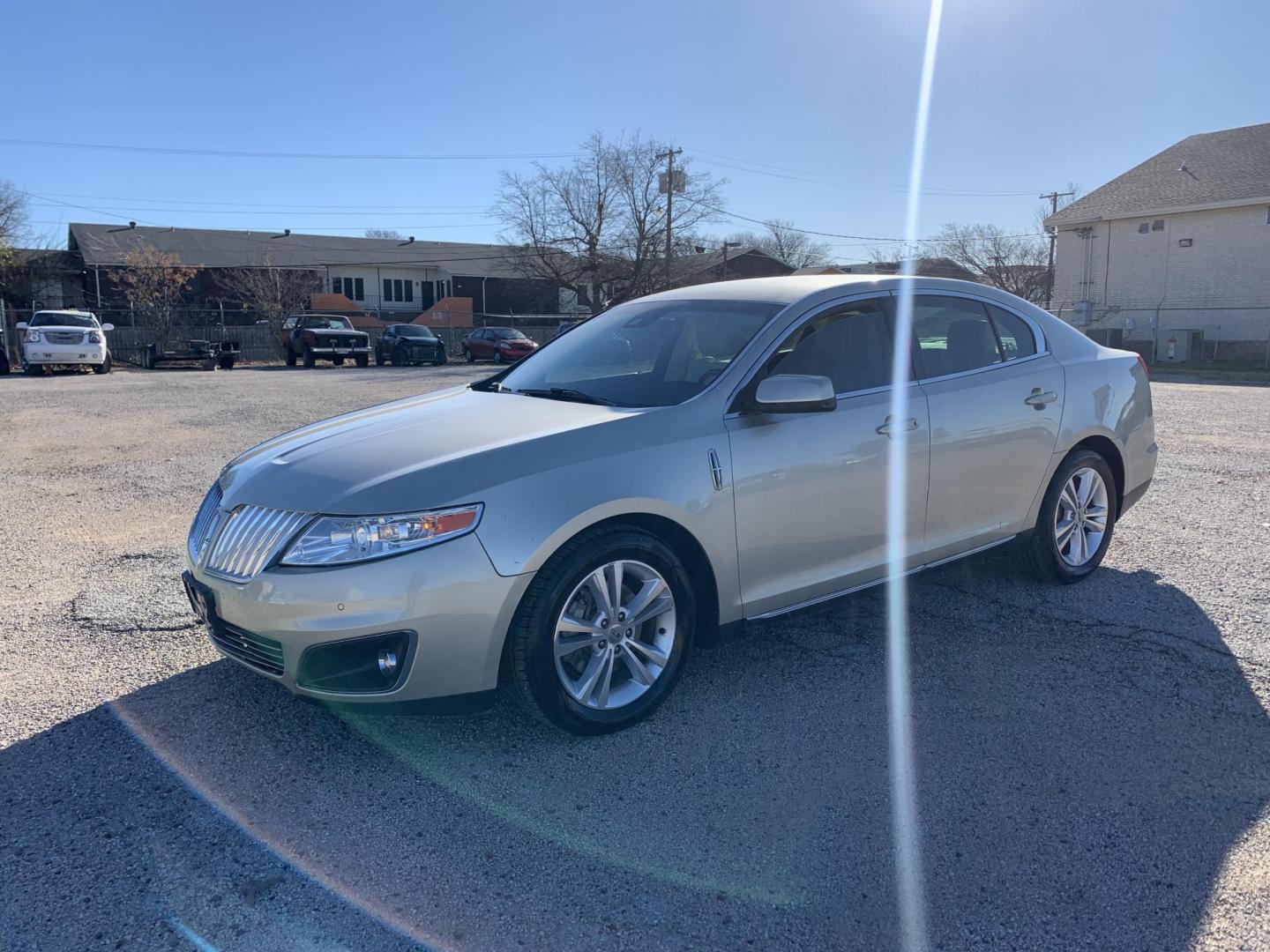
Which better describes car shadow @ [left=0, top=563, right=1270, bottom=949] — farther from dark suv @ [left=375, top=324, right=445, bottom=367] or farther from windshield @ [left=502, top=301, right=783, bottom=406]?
dark suv @ [left=375, top=324, right=445, bottom=367]

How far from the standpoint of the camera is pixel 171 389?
19500 mm

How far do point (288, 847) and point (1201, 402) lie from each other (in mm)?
16691

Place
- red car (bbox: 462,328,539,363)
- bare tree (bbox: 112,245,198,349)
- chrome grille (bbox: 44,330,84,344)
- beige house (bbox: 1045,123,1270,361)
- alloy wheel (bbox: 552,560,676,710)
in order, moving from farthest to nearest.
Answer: bare tree (bbox: 112,245,198,349)
red car (bbox: 462,328,539,363)
beige house (bbox: 1045,123,1270,361)
chrome grille (bbox: 44,330,84,344)
alloy wheel (bbox: 552,560,676,710)

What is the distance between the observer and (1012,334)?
481cm

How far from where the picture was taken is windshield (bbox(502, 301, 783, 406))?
13.0ft

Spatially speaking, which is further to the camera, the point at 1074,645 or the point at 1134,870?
the point at 1074,645

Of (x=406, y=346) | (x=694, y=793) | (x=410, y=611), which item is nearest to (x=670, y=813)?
(x=694, y=793)

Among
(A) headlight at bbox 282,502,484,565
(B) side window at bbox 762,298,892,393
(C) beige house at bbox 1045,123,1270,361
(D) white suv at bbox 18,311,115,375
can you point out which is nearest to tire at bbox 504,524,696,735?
(A) headlight at bbox 282,502,484,565

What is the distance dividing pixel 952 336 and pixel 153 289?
37.3 metres

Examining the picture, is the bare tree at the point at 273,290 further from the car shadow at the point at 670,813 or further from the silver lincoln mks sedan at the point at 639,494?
the car shadow at the point at 670,813

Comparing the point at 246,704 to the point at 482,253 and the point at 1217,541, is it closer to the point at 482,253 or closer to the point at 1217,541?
the point at 1217,541

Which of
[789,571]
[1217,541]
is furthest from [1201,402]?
[789,571]

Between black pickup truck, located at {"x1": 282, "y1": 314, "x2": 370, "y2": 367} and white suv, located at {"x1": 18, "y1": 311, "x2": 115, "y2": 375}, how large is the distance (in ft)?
21.1

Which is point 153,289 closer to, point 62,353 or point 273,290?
point 273,290
